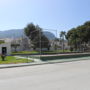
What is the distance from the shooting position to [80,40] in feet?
180

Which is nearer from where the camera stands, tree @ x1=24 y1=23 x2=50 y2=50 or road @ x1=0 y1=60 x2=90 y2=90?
road @ x1=0 y1=60 x2=90 y2=90

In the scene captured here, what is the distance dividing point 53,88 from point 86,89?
4.61 ft

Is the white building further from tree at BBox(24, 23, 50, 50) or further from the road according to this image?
the road

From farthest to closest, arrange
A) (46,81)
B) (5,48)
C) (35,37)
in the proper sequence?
(35,37)
(5,48)
(46,81)

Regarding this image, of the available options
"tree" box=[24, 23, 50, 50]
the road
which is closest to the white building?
"tree" box=[24, 23, 50, 50]

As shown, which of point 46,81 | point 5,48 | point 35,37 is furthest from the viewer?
point 35,37

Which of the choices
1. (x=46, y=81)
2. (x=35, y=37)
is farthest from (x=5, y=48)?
(x=46, y=81)

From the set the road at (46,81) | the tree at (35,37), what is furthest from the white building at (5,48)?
the road at (46,81)

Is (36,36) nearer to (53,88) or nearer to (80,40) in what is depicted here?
(80,40)

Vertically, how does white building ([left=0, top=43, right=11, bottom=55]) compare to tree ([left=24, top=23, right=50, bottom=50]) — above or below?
below

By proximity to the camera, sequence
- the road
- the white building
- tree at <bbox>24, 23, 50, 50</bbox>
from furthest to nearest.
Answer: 1. tree at <bbox>24, 23, 50, 50</bbox>
2. the white building
3. the road

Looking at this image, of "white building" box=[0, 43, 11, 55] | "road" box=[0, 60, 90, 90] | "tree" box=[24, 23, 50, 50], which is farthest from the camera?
"tree" box=[24, 23, 50, 50]

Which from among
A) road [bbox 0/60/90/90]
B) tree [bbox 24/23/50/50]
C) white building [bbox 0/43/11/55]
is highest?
tree [bbox 24/23/50/50]

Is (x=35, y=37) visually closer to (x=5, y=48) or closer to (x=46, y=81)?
(x=5, y=48)
